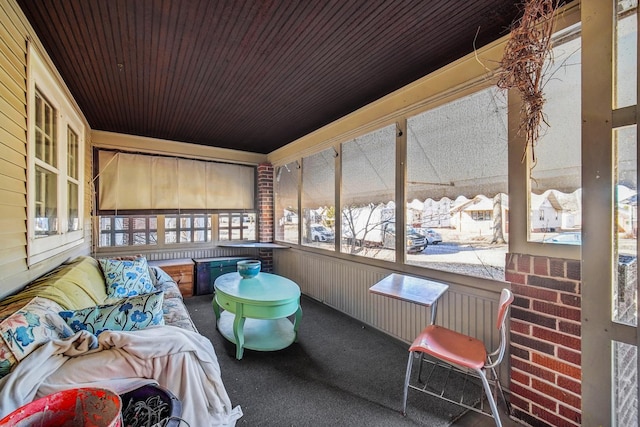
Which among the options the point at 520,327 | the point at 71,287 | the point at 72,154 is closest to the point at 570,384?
the point at 520,327

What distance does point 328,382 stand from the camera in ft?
7.02

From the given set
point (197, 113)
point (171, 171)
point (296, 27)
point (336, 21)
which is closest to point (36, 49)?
point (197, 113)

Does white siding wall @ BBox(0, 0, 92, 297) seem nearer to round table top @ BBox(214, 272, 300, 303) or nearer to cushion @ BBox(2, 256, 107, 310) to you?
cushion @ BBox(2, 256, 107, 310)

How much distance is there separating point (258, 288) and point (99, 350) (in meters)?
1.61

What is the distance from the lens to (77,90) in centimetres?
282

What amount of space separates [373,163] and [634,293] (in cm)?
233

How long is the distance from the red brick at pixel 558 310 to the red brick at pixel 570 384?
0.36 metres

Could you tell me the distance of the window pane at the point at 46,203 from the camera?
2.04m

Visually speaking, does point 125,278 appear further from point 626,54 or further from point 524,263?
point 626,54

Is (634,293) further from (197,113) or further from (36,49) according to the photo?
(197,113)

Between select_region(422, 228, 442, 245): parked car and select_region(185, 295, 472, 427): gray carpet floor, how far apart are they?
1087mm

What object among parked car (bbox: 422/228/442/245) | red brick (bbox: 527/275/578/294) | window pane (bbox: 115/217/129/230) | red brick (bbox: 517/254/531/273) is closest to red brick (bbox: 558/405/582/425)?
red brick (bbox: 527/275/578/294)

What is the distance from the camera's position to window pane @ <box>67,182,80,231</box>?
9.44 feet

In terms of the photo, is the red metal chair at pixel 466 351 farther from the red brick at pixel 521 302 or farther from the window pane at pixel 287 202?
the window pane at pixel 287 202
